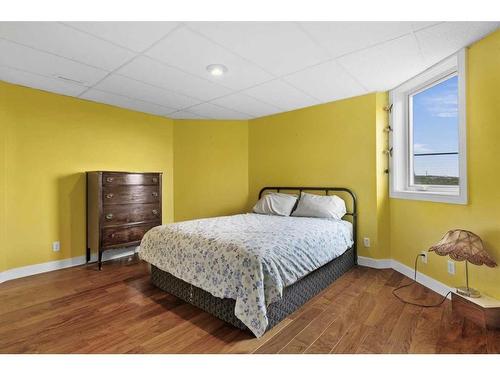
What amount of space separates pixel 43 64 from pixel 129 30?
120cm

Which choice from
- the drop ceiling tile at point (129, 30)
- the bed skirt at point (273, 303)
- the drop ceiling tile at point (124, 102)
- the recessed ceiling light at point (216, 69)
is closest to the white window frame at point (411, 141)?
the bed skirt at point (273, 303)

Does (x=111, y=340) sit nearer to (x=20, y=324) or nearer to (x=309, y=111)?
(x=20, y=324)

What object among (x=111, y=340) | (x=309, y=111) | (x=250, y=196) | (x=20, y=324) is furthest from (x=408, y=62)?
(x=20, y=324)

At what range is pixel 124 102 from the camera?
3516mm

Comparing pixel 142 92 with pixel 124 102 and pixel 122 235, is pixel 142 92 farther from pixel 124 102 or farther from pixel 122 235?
pixel 122 235

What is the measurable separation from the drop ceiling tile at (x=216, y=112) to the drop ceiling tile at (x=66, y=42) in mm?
1459

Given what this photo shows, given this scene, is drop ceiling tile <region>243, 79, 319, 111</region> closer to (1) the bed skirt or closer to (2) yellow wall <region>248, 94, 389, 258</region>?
(2) yellow wall <region>248, 94, 389, 258</region>

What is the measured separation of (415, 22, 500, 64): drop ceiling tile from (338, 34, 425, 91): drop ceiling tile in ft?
0.24

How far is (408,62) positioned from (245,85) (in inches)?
65.1

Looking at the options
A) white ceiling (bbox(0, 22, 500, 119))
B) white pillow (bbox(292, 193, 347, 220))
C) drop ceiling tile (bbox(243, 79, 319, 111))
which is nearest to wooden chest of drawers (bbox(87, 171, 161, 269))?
white ceiling (bbox(0, 22, 500, 119))

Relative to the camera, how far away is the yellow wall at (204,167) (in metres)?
4.39

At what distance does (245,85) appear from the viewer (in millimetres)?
2926

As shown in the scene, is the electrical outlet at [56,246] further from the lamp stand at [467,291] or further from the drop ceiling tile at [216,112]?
the lamp stand at [467,291]

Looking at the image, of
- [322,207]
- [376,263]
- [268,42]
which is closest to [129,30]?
[268,42]
